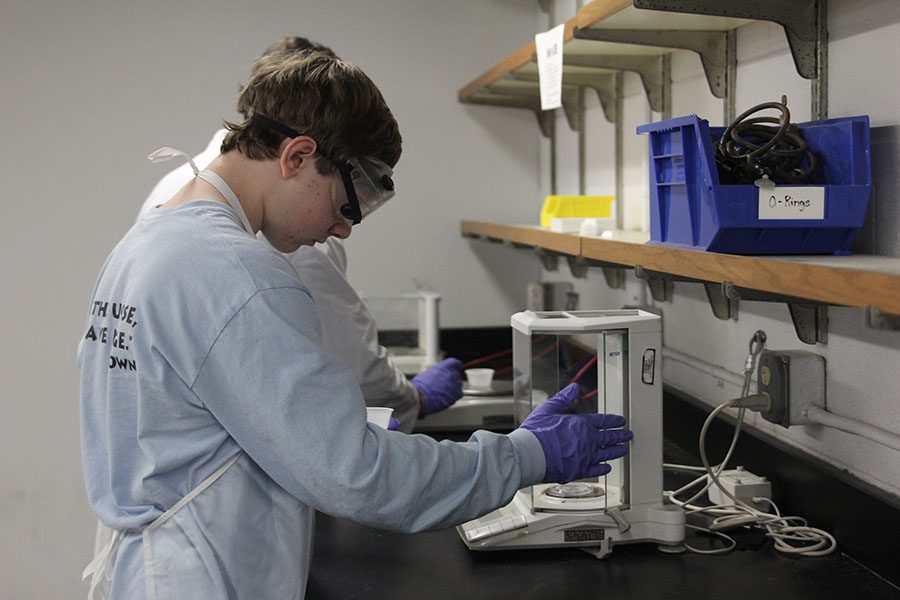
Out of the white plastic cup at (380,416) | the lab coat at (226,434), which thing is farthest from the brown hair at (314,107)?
the white plastic cup at (380,416)

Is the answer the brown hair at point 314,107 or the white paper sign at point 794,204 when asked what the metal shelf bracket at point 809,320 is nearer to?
the white paper sign at point 794,204

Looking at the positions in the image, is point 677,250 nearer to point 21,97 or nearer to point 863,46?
point 863,46

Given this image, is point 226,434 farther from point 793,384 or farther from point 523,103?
point 523,103

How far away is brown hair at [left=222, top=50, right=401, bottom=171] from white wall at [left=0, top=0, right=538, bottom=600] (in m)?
2.31

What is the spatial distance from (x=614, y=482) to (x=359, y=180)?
0.75 m

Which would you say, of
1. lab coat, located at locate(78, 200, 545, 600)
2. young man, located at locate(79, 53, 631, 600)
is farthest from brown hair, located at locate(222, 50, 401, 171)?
lab coat, located at locate(78, 200, 545, 600)

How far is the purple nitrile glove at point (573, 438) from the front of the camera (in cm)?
155

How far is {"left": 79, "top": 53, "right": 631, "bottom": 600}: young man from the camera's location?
128 cm

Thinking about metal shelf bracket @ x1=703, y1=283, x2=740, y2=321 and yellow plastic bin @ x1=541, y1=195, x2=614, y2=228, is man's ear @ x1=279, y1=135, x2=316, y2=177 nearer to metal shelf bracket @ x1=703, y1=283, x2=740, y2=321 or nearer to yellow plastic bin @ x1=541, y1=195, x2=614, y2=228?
metal shelf bracket @ x1=703, y1=283, x2=740, y2=321

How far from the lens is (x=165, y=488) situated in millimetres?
1351

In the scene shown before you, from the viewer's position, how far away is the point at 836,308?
174cm

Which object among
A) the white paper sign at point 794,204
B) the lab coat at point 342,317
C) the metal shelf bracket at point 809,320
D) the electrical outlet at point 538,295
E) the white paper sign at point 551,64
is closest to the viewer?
the white paper sign at point 794,204

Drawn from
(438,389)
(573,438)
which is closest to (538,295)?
(438,389)

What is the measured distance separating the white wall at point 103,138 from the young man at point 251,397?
7.56 feet
